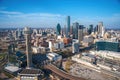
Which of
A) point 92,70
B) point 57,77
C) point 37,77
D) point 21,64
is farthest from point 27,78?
point 92,70

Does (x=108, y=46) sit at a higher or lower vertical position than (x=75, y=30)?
lower

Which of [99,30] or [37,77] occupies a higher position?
[99,30]

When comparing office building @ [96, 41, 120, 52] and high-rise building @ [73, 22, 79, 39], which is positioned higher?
high-rise building @ [73, 22, 79, 39]

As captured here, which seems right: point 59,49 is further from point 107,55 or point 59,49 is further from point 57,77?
point 57,77

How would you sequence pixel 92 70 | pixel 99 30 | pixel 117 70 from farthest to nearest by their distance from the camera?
1. pixel 99 30
2. pixel 92 70
3. pixel 117 70

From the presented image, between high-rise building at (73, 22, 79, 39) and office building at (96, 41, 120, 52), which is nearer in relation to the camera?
office building at (96, 41, 120, 52)

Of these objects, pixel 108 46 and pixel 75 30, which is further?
pixel 75 30

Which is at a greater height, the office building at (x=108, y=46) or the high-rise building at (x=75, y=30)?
the high-rise building at (x=75, y=30)

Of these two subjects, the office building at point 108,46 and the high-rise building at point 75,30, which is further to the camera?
the high-rise building at point 75,30
